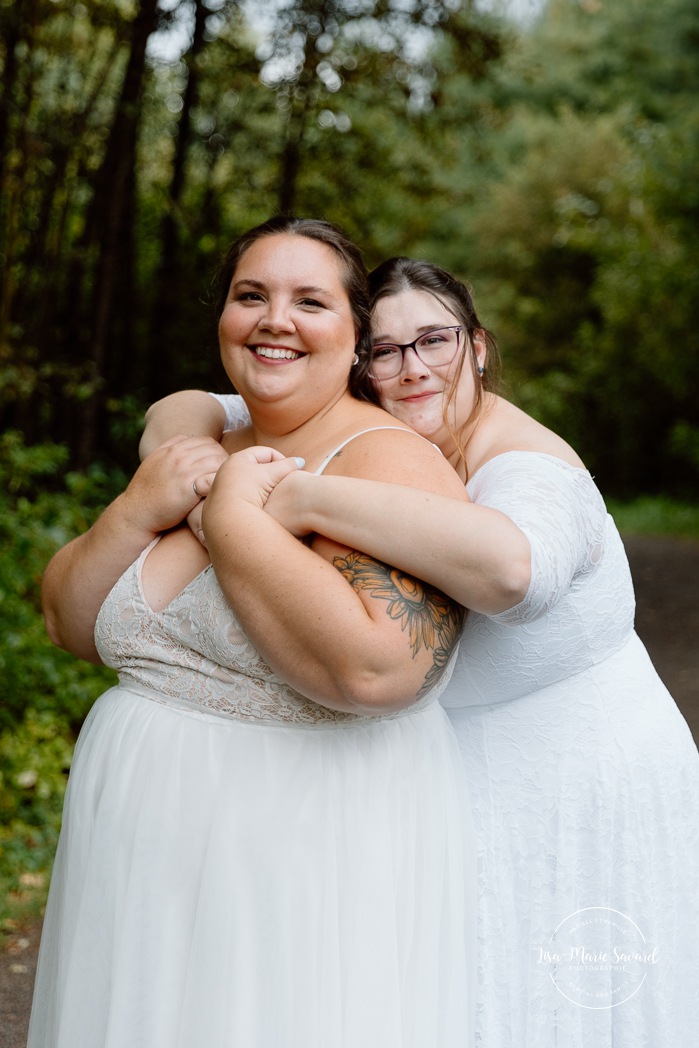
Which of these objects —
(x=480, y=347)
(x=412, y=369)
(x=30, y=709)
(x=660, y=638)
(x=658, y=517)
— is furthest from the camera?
(x=658, y=517)

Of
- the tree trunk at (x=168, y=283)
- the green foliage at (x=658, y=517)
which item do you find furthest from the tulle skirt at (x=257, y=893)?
the green foliage at (x=658, y=517)

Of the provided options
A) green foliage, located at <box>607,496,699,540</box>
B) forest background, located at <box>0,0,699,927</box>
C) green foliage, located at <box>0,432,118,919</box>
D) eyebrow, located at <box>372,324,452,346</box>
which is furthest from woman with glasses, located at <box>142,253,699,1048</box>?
green foliage, located at <box>607,496,699,540</box>

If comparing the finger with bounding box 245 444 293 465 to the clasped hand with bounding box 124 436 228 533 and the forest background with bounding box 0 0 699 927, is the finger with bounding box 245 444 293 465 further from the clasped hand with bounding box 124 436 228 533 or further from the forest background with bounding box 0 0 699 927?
the forest background with bounding box 0 0 699 927

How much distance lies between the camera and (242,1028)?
1.86 m

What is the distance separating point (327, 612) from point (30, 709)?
3732 millimetres

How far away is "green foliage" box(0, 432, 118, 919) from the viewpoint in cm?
453

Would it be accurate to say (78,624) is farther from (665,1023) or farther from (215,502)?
(665,1023)

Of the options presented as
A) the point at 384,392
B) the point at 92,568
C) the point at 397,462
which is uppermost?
the point at 384,392

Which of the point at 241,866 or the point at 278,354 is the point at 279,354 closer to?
the point at 278,354

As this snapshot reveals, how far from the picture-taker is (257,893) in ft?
6.27

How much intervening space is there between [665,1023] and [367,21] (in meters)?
8.44

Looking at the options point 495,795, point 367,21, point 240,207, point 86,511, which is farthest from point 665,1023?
point 240,207

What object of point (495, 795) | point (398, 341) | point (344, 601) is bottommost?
point (495, 795)

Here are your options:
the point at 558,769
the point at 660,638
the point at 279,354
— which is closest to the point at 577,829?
the point at 558,769
